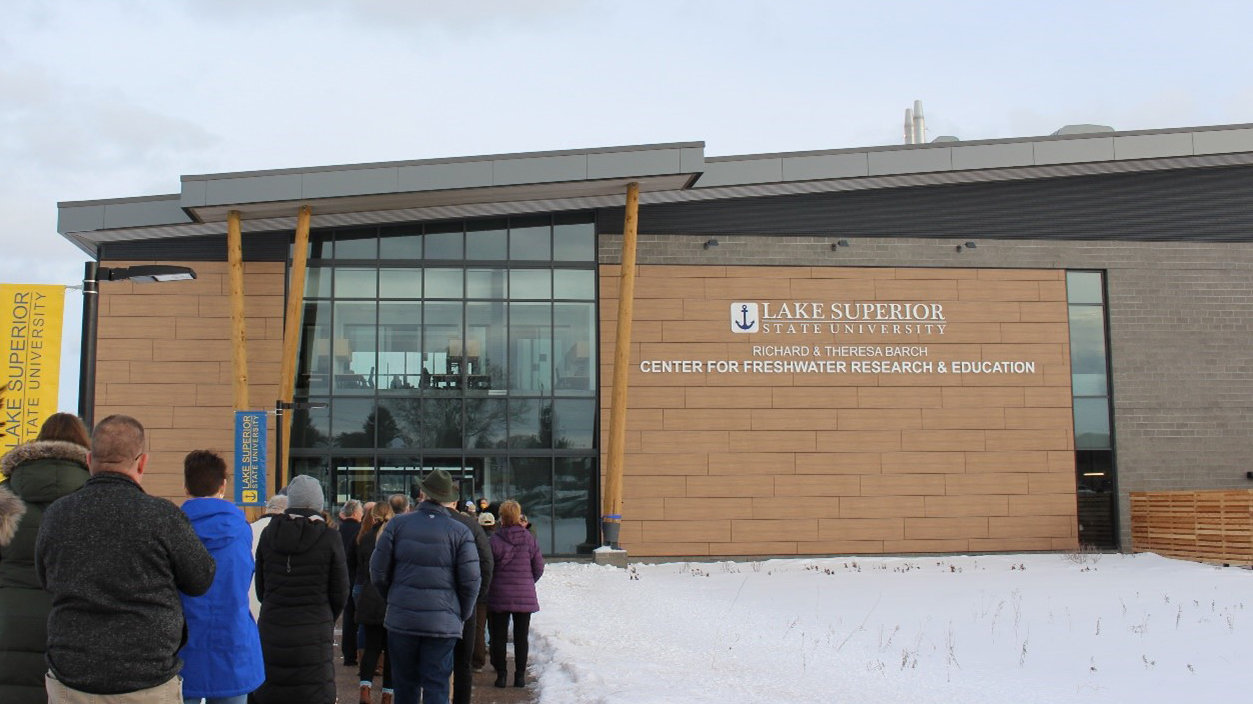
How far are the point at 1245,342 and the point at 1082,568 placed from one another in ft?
25.0

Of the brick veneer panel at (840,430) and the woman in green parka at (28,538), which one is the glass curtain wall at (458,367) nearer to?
the brick veneer panel at (840,430)

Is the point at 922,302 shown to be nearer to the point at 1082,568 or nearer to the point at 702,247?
the point at 702,247

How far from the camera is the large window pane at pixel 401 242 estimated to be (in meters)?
24.0

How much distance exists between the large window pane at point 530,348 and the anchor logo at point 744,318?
3.70m

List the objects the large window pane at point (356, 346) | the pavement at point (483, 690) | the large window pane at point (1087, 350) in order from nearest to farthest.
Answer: the pavement at point (483, 690), the large window pane at point (356, 346), the large window pane at point (1087, 350)

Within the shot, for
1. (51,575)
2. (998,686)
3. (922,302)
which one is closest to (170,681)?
(51,575)

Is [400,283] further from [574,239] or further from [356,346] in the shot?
[574,239]

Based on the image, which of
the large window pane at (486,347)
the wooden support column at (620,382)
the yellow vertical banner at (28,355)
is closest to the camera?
the yellow vertical banner at (28,355)

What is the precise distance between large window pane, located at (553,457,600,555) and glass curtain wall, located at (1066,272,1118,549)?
1009 centimetres

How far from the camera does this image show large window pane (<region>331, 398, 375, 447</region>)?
23500 mm

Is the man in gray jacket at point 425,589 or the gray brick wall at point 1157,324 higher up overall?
the gray brick wall at point 1157,324

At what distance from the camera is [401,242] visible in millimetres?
24062

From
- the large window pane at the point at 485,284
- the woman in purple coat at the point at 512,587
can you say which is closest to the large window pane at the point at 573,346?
the large window pane at the point at 485,284

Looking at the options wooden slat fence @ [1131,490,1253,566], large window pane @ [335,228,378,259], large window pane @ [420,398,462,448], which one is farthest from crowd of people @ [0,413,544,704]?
wooden slat fence @ [1131,490,1253,566]
